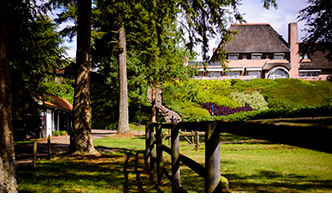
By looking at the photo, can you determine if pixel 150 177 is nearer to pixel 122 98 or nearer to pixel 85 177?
pixel 85 177

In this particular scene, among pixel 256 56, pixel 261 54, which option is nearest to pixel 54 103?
pixel 256 56

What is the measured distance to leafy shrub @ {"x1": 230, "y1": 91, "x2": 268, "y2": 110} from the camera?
125 ft

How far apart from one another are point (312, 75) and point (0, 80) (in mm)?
64214

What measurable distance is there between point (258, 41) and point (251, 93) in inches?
830

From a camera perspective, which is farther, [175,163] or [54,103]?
[54,103]

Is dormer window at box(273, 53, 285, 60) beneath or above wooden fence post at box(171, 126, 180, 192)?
above

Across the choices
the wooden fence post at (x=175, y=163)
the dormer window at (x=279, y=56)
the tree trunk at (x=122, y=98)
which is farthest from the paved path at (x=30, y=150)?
the dormer window at (x=279, y=56)

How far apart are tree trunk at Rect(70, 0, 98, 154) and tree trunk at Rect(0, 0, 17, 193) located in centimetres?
581

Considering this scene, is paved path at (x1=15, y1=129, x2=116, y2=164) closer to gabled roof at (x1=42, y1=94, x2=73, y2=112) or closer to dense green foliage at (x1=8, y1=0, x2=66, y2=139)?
dense green foliage at (x1=8, y1=0, x2=66, y2=139)

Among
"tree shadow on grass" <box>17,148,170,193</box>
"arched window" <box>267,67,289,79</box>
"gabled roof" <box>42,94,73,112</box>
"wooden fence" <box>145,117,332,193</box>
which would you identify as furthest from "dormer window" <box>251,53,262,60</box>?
"wooden fence" <box>145,117,332,193</box>

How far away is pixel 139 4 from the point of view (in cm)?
973

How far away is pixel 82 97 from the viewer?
10.5 meters
